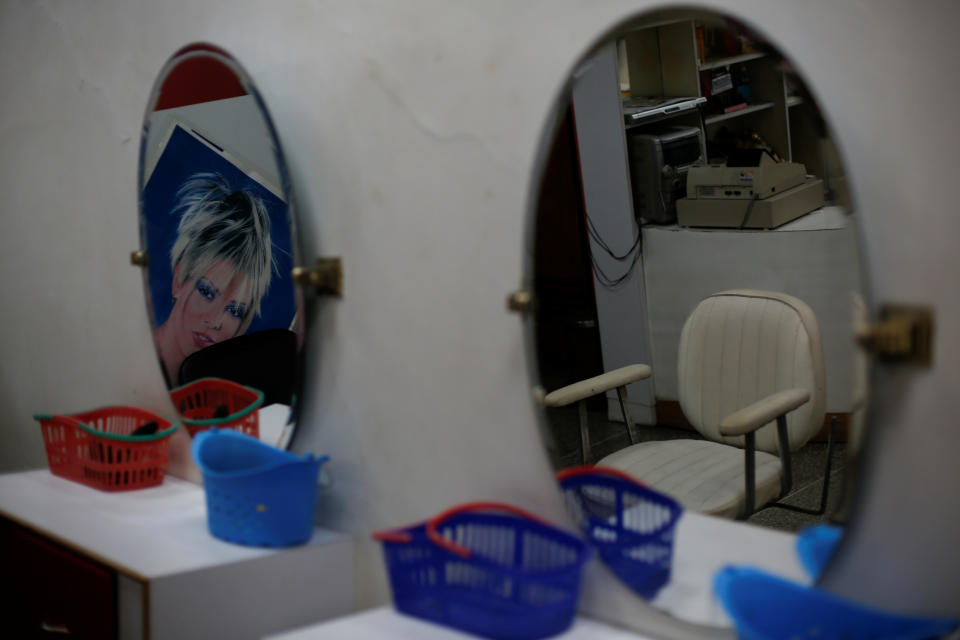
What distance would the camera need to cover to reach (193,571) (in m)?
1.73

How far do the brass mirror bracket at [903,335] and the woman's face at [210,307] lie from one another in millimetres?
1339

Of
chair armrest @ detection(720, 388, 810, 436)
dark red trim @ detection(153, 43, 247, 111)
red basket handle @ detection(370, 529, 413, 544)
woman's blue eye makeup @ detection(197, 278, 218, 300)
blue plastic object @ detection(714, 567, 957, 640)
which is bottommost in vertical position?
blue plastic object @ detection(714, 567, 957, 640)

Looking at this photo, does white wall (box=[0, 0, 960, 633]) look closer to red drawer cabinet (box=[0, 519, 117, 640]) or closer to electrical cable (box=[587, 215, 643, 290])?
electrical cable (box=[587, 215, 643, 290])

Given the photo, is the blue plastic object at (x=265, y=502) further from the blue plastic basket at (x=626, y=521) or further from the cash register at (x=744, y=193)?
the cash register at (x=744, y=193)

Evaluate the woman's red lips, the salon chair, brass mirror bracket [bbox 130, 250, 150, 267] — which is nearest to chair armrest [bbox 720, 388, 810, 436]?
the salon chair

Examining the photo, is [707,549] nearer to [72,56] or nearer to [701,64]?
[701,64]

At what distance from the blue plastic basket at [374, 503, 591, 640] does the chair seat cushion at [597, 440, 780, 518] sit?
15cm

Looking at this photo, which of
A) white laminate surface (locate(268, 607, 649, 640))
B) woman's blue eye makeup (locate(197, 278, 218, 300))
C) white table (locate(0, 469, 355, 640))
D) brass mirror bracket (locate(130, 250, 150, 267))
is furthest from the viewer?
brass mirror bracket (locate(130, 250, 150, 267))

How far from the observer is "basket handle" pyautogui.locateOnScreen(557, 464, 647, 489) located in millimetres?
1504

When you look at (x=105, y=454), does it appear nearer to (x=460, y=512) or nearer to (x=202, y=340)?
(x=202, y=340)

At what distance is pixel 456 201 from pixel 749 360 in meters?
0.54

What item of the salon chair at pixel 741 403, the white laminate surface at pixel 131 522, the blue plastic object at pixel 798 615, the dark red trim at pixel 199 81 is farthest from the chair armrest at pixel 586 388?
the dark red trim at pixel 199 81

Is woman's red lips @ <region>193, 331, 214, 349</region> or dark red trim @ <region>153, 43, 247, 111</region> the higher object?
dark red trim @ <region>153, 43, 247, 111</region>

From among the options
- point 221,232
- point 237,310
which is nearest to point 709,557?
point 237,310
